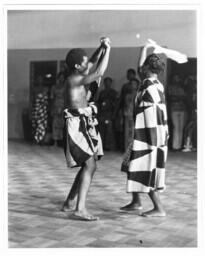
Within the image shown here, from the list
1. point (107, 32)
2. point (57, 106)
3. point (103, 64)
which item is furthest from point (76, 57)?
point (57, 106)

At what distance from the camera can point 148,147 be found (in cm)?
355

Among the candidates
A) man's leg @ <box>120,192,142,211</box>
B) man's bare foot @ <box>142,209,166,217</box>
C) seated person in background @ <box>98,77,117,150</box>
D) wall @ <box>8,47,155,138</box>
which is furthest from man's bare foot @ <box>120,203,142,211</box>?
wall @ <box>8,47,155,138</box>

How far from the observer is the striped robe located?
3.54 meters

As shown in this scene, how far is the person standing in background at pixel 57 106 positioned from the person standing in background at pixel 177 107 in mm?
1953

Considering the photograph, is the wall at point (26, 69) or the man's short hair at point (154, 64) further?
the wall at point (26, 69)

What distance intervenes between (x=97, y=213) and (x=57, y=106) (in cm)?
445

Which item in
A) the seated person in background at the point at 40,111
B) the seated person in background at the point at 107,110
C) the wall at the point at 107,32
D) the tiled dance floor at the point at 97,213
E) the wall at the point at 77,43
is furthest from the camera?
the seated person in background at the point at 40,111

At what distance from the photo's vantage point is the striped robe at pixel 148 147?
3.54m

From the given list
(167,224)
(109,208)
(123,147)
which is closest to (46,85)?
(123,147)

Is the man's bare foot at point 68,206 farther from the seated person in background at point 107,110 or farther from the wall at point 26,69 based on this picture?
the wall at point 26,69

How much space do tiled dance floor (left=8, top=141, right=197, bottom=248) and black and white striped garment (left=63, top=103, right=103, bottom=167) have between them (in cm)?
52

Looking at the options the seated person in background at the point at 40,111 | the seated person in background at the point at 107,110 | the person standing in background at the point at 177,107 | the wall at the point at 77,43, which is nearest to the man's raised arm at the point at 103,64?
the wall at the point at 77,43
